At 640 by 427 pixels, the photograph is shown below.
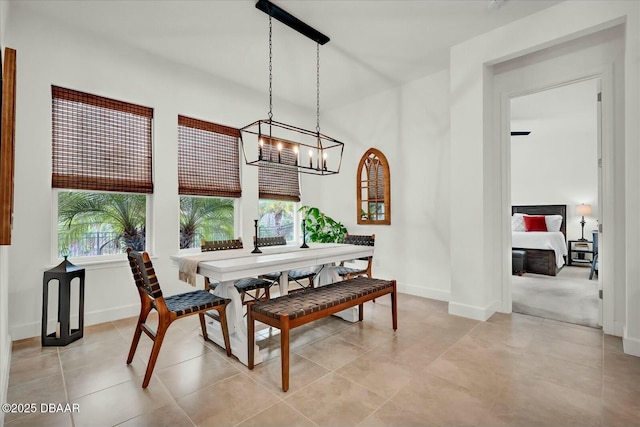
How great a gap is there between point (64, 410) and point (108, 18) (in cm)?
322

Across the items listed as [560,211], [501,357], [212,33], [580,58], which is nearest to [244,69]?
[212,33]

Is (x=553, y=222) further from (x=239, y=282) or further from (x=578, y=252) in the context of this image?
(x=239, y=282)

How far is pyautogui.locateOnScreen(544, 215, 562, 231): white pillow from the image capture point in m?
6.62

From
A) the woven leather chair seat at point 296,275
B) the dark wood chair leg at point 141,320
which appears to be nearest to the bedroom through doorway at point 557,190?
the woven leather chair seat at point 296,275

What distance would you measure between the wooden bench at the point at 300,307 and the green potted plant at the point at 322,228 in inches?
81.9

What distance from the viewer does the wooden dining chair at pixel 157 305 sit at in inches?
78.3

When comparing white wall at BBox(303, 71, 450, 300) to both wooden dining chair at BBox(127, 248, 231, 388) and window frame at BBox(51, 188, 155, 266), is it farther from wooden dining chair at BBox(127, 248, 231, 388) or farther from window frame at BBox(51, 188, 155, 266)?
window frame at BBox(51, 188, 155, 266)

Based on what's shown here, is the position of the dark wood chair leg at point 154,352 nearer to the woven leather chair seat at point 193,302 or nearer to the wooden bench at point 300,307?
the woven leather chair seat at point 193,302

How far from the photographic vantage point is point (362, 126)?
4953 mm

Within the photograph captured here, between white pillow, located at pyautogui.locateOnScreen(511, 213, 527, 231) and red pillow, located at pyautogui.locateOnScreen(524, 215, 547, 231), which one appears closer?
red pillow, located at pyautogui.locateOnScreen(524, 215, 547, 231)

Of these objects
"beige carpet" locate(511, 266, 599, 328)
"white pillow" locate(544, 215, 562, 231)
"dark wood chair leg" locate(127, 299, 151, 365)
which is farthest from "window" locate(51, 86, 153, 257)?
"white pillow" locate(544, 215, 562, 231)

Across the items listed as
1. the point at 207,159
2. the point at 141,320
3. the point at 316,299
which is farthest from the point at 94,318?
the point at 316,299

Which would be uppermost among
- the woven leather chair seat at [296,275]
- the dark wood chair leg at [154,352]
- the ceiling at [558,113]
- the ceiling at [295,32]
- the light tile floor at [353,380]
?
the ceiling at [295,32]

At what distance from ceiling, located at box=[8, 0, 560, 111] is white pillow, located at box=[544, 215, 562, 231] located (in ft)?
16.1
